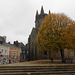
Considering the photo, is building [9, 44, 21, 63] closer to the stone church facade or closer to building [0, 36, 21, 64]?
building [0, 36, 21, 64]

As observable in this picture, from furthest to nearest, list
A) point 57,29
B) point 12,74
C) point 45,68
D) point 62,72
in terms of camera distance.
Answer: point 57,29 → point 45,68 → point 62,72 → point 12,74

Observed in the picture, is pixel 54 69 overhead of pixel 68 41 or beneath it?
beneath

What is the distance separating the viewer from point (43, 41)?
→ 16953 millimetres

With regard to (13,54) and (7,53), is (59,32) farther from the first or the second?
(13,54)

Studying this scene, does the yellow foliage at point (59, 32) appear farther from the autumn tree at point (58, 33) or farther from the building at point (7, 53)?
the building at point (7, 53)

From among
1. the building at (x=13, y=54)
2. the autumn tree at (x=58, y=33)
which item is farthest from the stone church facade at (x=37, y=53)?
the autumn tree at (x=58, y=33)

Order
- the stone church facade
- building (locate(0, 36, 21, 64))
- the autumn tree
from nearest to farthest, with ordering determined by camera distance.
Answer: the autumn tree
building (locate(0, 36, 21, 64))
the stone church facade

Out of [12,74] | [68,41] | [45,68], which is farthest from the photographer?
[68,41]

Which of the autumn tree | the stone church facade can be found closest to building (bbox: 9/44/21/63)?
the stone church facade

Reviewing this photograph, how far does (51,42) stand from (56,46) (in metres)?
1.14

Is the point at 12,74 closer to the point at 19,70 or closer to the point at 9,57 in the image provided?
the point at 19,70

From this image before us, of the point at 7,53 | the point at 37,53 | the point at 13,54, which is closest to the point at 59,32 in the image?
the point at 7,53

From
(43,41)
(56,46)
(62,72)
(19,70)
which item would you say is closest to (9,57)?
(43,41)

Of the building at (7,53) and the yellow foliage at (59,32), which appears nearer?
the yellow foliage at (59,32)
